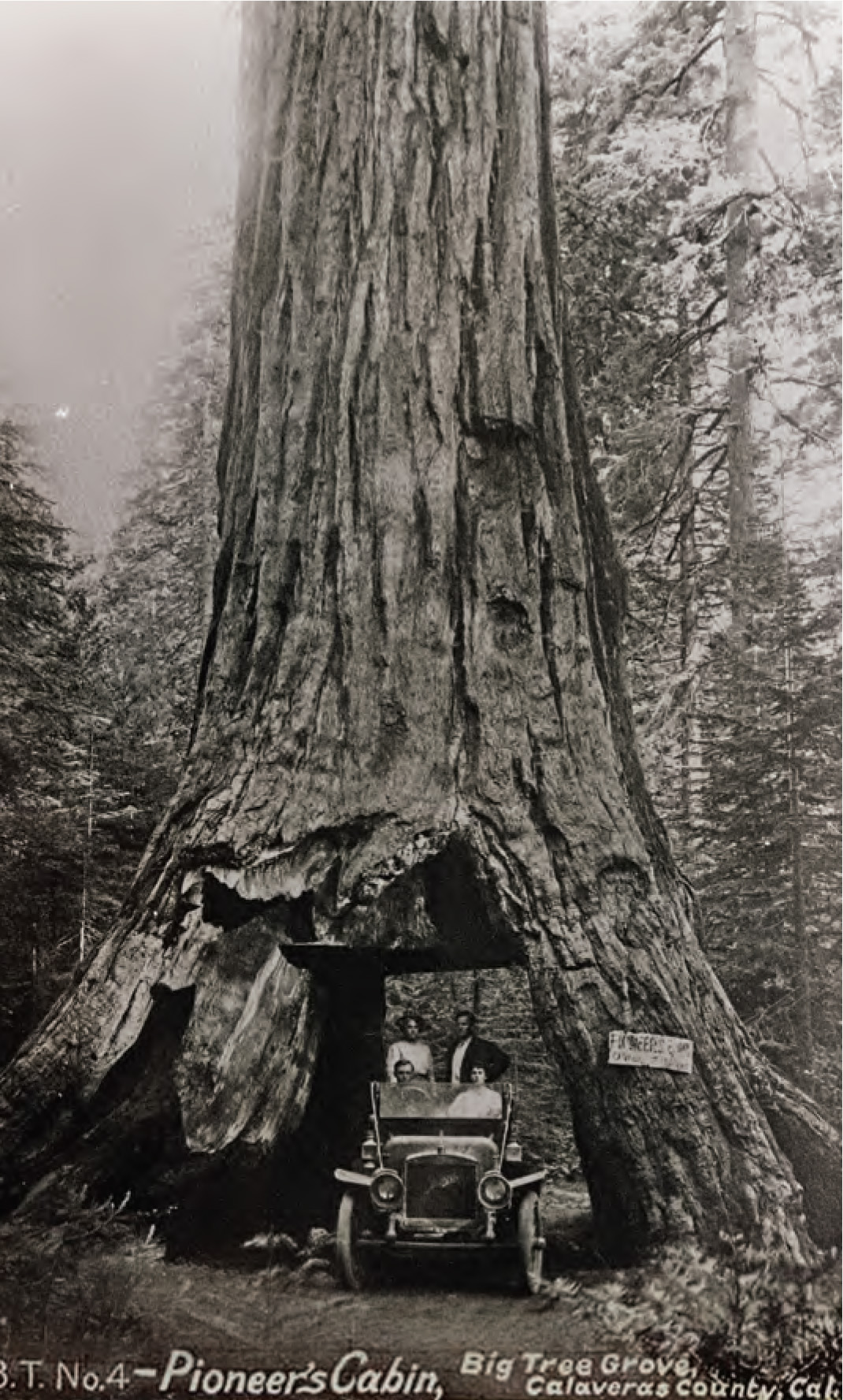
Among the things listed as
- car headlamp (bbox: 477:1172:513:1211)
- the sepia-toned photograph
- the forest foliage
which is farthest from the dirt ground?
the forest foliage

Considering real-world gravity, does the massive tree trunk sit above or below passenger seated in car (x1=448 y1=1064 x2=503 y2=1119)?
above

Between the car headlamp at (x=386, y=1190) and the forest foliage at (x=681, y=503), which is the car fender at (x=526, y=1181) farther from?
the forest foliage at (x=681, y=503)

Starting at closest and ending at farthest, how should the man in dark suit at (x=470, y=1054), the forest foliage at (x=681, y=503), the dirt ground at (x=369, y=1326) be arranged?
the dirt ground at (x=369, y=1326)
the man in dark suit at (x=470, y=1054)
the forest foliage at (x=681, y=503)

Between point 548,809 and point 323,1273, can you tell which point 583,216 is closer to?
point 548,809

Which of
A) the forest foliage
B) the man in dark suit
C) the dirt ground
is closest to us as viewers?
the dirt ground

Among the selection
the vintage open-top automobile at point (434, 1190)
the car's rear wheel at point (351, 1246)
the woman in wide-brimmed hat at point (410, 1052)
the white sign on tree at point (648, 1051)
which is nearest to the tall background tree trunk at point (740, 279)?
the white sign on tree at point (648, 1051)

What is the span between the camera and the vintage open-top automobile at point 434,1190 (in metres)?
3.21

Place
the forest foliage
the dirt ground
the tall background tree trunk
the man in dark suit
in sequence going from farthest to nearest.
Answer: the tall background tree trunk
the forest foliage
the man in dark suit
the dirt ground

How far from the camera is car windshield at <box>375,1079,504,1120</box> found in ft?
10.9

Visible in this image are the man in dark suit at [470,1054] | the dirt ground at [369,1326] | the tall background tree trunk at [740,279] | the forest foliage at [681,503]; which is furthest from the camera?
the tall background tree trunk at [740,279]

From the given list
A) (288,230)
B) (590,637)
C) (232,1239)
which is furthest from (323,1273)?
(288,230)

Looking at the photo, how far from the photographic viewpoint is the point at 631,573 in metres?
4.05

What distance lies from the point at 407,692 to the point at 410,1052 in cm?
101

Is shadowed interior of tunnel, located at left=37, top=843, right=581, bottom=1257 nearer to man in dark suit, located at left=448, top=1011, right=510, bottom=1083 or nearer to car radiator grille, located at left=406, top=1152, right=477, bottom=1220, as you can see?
man in dark suit, located at left=448, top=1011, right=510, bottom=1083
